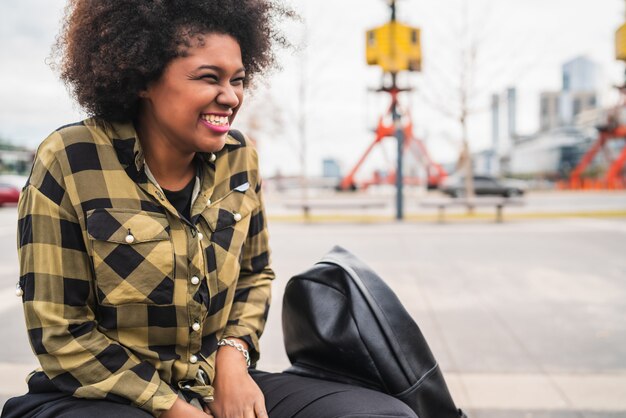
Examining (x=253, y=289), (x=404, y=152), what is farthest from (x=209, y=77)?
(x=404, y=152)

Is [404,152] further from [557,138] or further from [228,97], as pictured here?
[557,138]

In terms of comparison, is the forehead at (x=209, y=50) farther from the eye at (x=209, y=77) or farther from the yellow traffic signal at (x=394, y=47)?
the yellow traffic signal at (x=394, y=47)

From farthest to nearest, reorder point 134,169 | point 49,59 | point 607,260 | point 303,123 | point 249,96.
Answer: point 303,123 → point 607,260 → point 249,96 → point 49,59 → point 134,169

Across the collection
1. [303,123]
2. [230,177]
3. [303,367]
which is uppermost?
[303,123]

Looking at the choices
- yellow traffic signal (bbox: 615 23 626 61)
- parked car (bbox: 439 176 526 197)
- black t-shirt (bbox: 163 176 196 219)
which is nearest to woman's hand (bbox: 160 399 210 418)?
black t-shirt (bbox: 163 176 196 219)

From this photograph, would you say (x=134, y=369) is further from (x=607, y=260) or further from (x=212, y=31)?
(x=607, y=260)

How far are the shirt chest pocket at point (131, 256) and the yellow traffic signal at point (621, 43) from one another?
9.44 meters

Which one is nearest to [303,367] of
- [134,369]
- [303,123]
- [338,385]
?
[338,385]

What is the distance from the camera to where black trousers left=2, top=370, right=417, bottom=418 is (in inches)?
50.0

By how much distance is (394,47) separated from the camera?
11.9 meters

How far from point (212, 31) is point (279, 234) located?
28.8 ft

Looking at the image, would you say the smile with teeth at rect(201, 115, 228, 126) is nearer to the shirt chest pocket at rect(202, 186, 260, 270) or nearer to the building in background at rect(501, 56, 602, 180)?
the shirt chest pocket at rect(202, 186, 260, 270)

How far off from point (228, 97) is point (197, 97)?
8cm

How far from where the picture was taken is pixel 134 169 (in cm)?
141
